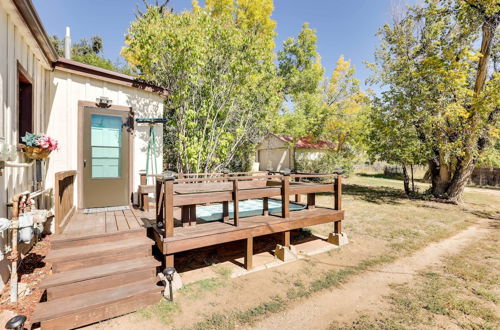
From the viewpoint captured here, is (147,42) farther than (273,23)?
No

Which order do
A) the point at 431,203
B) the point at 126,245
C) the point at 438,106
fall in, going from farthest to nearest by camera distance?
the point at 431,203 → the point at 438,106 → the point at 126,245

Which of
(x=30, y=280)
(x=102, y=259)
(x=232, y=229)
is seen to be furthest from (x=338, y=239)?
(x=30, y=280)

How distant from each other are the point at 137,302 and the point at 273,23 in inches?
672

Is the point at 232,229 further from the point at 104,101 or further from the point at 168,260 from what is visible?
the point at 104,101

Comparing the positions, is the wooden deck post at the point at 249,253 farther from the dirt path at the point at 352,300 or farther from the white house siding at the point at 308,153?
the white house siding at the point at 308,153

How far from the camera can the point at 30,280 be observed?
328cm

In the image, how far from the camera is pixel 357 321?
9.21 feet

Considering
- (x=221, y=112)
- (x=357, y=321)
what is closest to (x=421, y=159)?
(x=221, y=112)

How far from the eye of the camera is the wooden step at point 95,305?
7.99 feet

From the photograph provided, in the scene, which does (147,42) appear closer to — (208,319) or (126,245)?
(126,245)

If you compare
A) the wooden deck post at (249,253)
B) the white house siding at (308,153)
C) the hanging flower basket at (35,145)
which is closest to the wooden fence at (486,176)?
the white house siding at (308,153)

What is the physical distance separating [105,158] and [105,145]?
283 millimetres

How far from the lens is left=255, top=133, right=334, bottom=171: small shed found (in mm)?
18062

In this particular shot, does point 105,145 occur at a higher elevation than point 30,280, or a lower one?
higher
